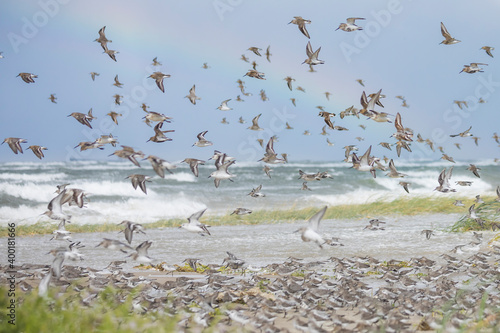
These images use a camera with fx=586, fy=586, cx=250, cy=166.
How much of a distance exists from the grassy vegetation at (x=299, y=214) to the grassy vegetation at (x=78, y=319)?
10621 millimetres

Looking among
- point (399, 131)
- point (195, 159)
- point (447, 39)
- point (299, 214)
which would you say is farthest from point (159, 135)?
point (299, 214)

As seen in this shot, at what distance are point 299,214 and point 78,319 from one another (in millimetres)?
14411

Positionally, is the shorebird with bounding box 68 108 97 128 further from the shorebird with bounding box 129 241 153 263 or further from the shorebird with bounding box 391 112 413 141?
the shorebird with bounding box 391 112 413 141

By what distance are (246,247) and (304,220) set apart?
590 cm

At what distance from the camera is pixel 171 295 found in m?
7.27

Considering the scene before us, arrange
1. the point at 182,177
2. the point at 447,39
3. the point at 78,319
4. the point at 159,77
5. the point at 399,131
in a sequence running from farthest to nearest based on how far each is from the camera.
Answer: the point at 182,177 < the point at 447,39 < the point at 159,77 < the point at 399,131 < the point at 78,319

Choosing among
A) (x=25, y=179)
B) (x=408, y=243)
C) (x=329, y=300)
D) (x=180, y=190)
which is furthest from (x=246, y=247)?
(x=25, y=179)

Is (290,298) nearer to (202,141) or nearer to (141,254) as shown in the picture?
(141,254)

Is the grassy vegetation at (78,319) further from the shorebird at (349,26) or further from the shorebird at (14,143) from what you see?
the shorebird at (349,26)

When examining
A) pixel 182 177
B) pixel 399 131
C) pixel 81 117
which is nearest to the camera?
pixel 399 131

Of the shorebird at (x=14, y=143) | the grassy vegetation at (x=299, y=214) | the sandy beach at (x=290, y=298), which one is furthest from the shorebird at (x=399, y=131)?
the grassy vegetation at (x=299, y=214)

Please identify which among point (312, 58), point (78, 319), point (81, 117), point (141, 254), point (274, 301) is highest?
point (312, 58)

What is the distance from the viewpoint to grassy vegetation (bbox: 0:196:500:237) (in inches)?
665

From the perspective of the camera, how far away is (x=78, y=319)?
5.53 m
